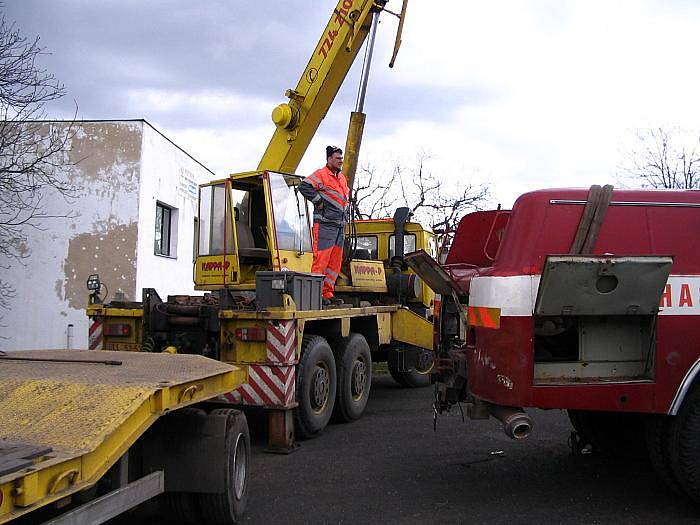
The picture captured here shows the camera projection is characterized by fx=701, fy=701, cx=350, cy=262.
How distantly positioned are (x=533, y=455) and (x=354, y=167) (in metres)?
5.14

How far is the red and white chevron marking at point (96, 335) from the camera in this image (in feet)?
Result: 25.2

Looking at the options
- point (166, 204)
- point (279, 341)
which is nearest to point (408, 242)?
point (279, 341)

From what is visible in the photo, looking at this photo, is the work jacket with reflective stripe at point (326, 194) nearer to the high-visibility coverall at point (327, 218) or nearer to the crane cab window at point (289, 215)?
the high-visibility coverall at point (327, 218)

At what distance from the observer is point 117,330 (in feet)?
24.9

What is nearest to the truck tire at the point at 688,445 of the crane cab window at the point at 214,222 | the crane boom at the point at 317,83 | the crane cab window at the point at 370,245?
the crane cab window at the point at 214,222

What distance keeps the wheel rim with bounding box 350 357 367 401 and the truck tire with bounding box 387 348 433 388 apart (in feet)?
6.69

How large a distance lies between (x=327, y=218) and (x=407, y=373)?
4.07 meters

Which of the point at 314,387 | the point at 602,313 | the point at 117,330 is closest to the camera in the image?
the point at 602,313

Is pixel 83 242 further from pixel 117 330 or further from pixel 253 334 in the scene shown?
pixel 253 334

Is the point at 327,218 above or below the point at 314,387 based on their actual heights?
above

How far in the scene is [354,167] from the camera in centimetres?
1044

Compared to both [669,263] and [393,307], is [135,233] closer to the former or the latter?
[393,307]

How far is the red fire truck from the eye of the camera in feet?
15.5

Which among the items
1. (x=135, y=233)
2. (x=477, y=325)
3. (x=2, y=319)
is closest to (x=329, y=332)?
(x=477, y=325)
